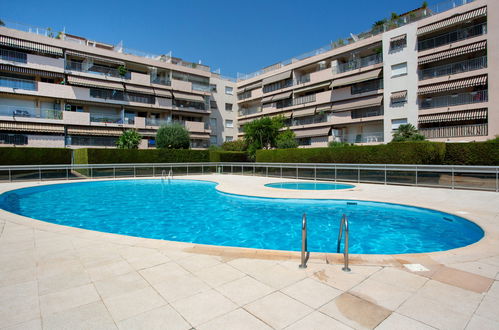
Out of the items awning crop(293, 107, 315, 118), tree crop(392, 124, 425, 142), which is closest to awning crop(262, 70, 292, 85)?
awning crop(293, 107, 315, 118)

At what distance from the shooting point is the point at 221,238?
722cm

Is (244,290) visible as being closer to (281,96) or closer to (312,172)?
(312,172)

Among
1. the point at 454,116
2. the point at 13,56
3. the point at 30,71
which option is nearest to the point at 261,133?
the point at 454,116

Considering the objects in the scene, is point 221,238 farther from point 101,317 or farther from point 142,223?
point 101,317

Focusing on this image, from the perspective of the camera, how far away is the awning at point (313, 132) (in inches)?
1315

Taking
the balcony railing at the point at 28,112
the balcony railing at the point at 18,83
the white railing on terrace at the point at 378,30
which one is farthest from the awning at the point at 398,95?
the balcony railing at the point at 18,83

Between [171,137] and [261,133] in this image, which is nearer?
[171,137]

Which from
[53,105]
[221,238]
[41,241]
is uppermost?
[53,105]

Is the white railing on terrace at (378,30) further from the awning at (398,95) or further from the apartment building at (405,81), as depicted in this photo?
the awning at (398,95)

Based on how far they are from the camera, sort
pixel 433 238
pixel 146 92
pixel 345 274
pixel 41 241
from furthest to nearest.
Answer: pixel 146 92, pixel 433 238, pixel 41 241, pixel 345 274

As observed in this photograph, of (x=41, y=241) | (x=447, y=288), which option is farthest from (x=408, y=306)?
(x=41, y=241)

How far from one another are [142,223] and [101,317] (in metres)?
6.35

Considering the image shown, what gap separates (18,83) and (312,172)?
98.0ft

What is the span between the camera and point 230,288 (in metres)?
3.18
